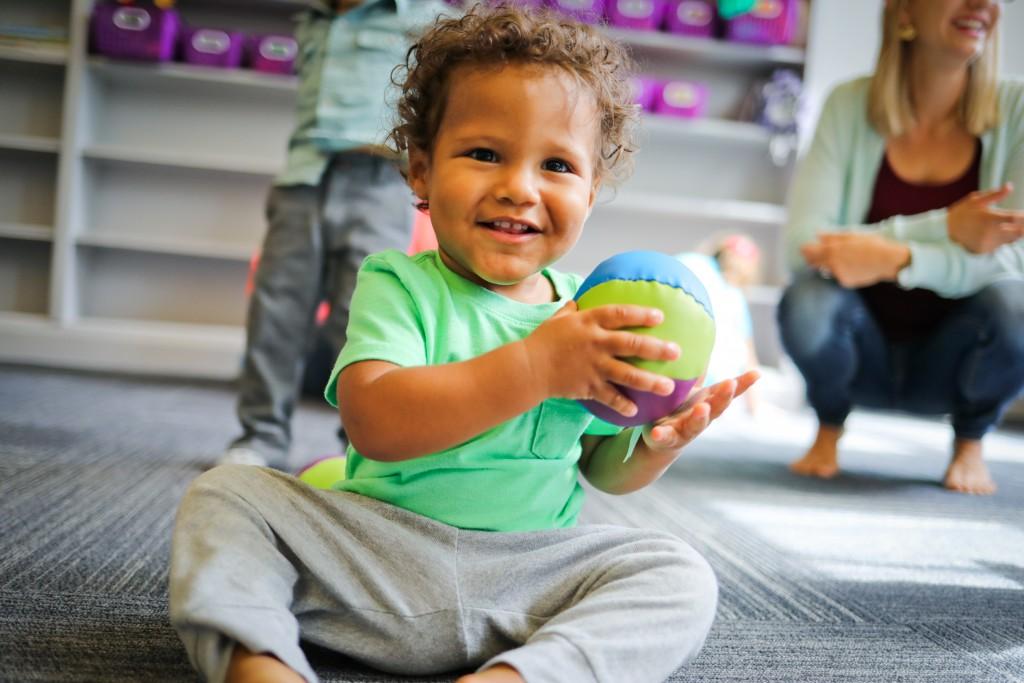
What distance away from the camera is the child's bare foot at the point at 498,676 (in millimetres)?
609

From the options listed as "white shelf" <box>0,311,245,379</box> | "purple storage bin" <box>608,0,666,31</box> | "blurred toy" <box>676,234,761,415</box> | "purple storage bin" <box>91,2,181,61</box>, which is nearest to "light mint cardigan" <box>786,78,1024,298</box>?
"blurred toy" <box>676,234,761,415</box>

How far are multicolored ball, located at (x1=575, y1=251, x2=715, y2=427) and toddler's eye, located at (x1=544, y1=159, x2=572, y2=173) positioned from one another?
0.10 meters

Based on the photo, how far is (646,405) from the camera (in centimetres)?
72

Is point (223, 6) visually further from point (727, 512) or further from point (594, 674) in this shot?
point (594, 674)

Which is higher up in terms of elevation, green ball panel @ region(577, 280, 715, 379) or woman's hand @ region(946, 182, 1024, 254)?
woman's hand @ region(946, 182, 1024, 254)

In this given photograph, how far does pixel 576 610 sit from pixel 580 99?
1.47 feet

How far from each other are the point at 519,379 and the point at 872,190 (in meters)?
1.57

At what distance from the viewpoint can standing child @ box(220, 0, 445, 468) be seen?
5.35ft

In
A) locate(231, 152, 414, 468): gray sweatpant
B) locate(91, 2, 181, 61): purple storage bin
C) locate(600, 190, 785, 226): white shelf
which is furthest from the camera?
locate(600, 190, 785, 226): white shelf

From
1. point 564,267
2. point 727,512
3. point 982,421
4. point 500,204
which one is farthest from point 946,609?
point 564,267

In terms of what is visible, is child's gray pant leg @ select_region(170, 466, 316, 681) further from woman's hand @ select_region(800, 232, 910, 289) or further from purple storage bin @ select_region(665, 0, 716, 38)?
purple storage bin @ select_region(665, 0, 716, 38)

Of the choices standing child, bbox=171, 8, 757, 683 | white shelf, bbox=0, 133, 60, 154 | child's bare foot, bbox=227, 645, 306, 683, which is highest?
standing child, bbox=171, 8, 757, 683

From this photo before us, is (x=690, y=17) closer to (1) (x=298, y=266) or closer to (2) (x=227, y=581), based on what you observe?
(1) (x=298, y=266)

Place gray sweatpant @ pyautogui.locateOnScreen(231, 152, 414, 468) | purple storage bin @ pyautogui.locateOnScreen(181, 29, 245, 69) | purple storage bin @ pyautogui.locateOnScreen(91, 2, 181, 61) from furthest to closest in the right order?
purple storage bin @ pyautogui.locateOnScreen(181, 29, 245, 69) → purple storage bin @ pyautogui.locateOnScreen(91, 2, 181, 61) → gray sweatpant @ pyautogui.locateOnScreen(231, 152, 414, 468)
